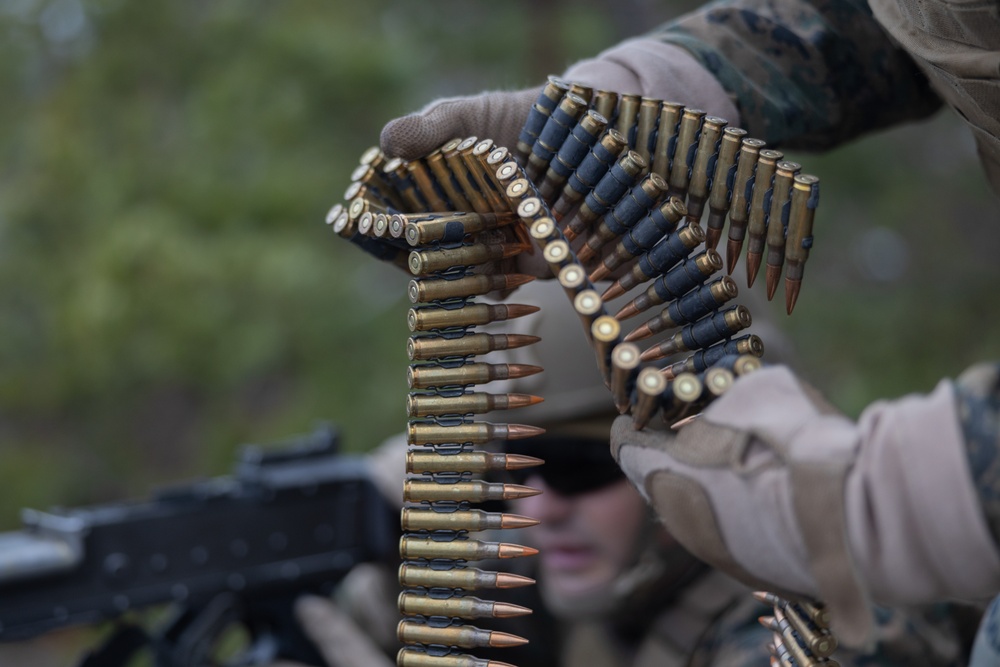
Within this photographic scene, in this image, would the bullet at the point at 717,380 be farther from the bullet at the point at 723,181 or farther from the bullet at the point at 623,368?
the bullet at the point at 723,181

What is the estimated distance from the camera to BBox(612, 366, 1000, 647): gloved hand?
3.33 feet

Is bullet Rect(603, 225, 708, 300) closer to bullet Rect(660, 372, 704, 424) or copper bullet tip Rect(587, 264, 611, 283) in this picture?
copper bullet tip Rect(587, 264, 611, 283)

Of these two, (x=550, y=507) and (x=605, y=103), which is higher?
(x=605, y=103)

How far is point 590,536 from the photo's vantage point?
2486 millimetres

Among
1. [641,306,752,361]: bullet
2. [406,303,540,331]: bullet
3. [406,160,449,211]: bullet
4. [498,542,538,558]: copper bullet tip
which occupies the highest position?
[406,160,449,211]: bullet

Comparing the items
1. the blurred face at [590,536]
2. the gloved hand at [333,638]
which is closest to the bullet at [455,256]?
the blurred face at [590,536]

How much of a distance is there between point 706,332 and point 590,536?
1134mm

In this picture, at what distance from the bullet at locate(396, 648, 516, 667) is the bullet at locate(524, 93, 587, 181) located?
0.68 m

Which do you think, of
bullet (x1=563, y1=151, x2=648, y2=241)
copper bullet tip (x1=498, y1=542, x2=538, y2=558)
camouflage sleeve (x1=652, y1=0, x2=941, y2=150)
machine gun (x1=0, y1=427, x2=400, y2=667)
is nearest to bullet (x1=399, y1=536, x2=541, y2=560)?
copper bullet tip (x1=498, y1=542, x2=538, y2=558)

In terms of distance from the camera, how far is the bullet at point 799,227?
4.73 feet

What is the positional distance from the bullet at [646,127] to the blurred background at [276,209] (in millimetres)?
3107

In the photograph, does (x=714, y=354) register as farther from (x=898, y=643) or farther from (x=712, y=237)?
(x=898, y=643)

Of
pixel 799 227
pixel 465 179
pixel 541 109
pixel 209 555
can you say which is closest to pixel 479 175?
pixel 465 179

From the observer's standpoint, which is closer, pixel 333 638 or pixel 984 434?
pixel 984 434
